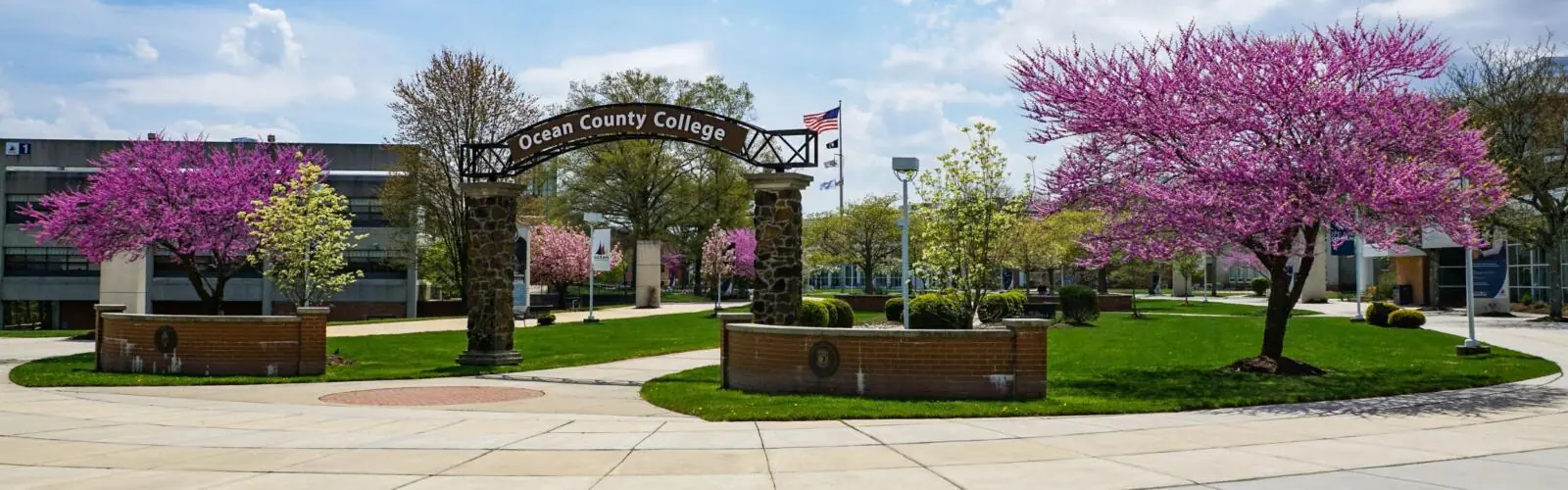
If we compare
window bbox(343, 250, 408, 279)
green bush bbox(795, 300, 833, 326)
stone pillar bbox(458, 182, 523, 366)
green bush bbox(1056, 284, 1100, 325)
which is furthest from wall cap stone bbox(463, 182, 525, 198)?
window bbox(343, 250, 408, 279)

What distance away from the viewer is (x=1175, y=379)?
16375mm

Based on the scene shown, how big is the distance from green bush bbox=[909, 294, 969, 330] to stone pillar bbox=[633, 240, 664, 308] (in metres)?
24.3

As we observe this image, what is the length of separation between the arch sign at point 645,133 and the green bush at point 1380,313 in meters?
23.9

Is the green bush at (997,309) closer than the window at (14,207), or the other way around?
the green bush at (997,309)

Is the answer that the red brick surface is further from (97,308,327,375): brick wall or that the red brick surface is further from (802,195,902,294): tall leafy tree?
(802,195,902,294): tall leafy tree

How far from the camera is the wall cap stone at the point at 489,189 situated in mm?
20172

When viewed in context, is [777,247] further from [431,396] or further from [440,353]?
[440,353]

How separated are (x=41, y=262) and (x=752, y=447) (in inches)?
2324

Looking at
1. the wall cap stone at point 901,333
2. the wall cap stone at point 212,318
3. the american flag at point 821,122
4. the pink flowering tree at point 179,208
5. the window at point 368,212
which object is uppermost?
the american flag at point 821,122

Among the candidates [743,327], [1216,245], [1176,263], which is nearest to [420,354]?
[743,327]

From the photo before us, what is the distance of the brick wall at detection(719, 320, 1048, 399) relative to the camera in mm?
13398

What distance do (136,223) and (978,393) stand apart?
21.6 m

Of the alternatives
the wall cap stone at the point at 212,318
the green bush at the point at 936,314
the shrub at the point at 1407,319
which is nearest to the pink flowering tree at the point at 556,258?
the green bush at the point at 936,314

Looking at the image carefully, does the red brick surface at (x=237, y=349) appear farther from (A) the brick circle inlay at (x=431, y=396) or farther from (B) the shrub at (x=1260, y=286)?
(B) the shrub at (x=1260, y=286)
